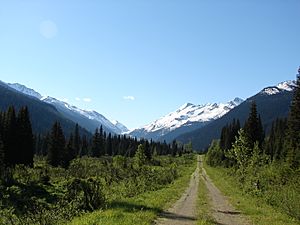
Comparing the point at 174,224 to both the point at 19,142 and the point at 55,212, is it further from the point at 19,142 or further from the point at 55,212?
the point at 19,142

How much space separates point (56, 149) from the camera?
102 meters

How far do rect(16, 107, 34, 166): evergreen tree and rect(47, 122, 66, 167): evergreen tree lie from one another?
51.6 ft

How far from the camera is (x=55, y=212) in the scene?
2148 centimetres

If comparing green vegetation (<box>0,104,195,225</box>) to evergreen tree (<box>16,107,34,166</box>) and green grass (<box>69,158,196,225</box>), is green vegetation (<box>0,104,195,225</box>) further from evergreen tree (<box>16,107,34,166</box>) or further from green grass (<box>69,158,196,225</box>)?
green grass (<box>69,158,196,225</box>)

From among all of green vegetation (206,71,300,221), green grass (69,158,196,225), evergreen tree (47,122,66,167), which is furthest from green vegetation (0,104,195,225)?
green vegetation (206,71,300,221)

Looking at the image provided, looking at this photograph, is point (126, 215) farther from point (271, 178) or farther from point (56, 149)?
point (56, 149)

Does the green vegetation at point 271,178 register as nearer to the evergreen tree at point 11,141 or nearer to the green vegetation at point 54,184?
the green vegetation at point 54,184

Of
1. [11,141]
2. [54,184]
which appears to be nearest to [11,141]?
[11,141]

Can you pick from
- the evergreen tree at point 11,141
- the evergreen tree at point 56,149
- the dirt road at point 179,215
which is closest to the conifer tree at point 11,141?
the evergreen tree at point 11,141

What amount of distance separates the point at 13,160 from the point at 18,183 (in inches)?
1061

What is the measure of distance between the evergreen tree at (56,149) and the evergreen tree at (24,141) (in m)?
15.7

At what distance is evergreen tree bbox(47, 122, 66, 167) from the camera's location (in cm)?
10060

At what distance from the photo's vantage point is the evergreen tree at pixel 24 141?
80312mm

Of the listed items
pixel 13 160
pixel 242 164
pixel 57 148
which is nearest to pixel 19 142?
pixel 13 160
